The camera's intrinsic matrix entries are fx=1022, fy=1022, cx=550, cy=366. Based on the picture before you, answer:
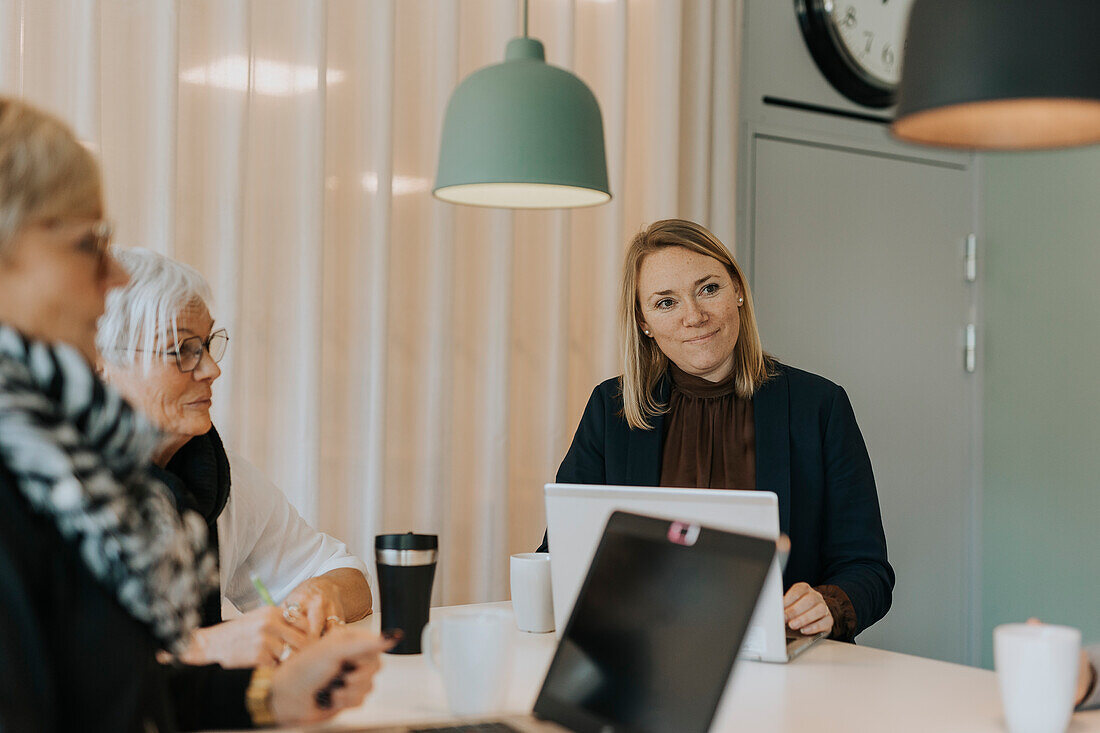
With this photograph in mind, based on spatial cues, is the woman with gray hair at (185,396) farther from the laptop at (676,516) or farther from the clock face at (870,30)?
the clock face at (870,30)

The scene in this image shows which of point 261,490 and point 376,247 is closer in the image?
point 261,490

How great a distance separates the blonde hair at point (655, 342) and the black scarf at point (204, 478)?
86cm

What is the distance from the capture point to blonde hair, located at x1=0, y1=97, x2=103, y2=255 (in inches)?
27.4

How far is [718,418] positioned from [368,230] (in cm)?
93

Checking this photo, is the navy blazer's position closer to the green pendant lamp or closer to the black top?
the green pendant lamp

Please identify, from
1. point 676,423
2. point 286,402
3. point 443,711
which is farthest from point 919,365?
point 443,711

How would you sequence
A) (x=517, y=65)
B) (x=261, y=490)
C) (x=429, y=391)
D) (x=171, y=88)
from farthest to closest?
(x=429, y=391) < (x=171, y=88) < (x=261, y=490) < (x=517, y=65)

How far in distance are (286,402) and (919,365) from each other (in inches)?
83.6

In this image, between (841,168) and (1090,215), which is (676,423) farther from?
(1090,215)

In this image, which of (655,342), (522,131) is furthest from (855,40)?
(522,131)

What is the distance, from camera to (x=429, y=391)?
2.45m

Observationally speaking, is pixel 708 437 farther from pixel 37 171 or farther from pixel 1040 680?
pixel 37 171

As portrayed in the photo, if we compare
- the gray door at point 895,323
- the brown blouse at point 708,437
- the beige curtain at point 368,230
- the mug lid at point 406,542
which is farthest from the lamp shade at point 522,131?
the gray door at point 895,323

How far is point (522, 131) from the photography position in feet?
5.12
